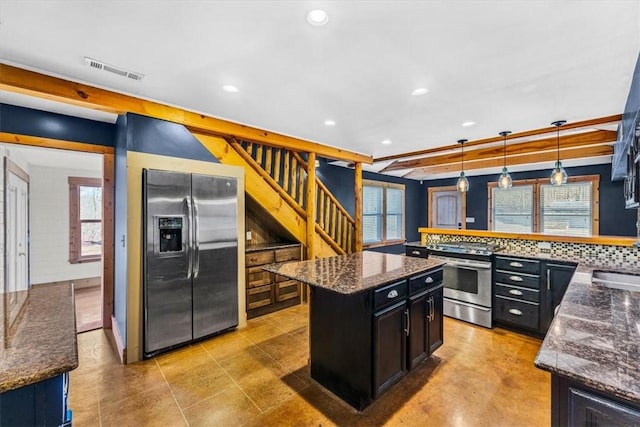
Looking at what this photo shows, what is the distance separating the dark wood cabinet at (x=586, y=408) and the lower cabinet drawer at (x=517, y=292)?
2.66 m

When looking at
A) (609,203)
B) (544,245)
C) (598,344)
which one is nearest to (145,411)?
(598,344)

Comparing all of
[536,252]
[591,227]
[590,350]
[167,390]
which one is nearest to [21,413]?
[167,390]

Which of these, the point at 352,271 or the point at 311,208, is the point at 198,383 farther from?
the point at 311,208

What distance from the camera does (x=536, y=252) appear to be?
3.57m

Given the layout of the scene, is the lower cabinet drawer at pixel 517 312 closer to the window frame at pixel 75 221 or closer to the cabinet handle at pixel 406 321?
the cabinet handle at pixel 406 321

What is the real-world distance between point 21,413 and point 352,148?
→ 15.1 feet

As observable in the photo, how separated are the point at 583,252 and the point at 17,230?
7.31 m

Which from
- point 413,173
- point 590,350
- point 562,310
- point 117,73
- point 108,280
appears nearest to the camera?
point 590,350

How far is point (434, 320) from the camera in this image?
280cm

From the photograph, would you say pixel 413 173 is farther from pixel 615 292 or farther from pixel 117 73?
pixel 117 73

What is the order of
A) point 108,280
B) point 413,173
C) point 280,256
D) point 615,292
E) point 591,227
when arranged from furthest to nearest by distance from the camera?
point 413,173 < point 591,227 < point 280,256 < point 108,280 < point 615,292

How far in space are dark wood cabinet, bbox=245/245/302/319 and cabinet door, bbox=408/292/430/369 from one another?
2044 millimetres

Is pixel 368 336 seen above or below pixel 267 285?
above

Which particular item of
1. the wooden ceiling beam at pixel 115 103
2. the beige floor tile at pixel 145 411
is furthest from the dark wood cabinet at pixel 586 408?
the wooden ceiling beam at pixel 115 103
